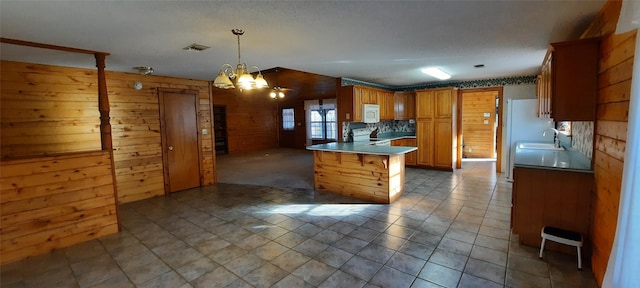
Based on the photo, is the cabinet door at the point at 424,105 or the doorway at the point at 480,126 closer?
the cabinet door at the point at 424,105

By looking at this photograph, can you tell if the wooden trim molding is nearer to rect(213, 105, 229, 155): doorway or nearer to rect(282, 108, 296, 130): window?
rect(213, 105, 229, 155): doorway

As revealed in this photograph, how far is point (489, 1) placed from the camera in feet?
6.77

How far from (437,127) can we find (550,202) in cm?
403

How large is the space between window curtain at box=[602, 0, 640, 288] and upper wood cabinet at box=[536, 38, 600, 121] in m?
0.96

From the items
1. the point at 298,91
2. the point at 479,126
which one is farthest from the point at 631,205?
the point at 298,91

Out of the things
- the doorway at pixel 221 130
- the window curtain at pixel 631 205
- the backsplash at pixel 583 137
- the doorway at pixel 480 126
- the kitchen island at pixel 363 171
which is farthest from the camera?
the doorway at pixel 221 130

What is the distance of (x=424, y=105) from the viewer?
6609mm

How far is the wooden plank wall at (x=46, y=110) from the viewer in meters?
3.53

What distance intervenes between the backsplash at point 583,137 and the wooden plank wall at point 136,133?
5.71 meters

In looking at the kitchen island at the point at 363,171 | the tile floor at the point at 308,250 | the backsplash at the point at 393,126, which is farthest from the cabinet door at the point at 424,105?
the tile floor at the point at 308,250

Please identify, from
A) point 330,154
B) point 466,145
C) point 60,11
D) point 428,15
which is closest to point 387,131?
point 466,145

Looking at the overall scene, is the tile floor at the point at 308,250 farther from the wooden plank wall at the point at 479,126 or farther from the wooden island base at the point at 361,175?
the wooden plank wall at the point at 479,126

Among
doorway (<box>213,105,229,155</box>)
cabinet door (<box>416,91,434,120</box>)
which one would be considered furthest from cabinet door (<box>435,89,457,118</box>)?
doorway (<box>213,105,229,155</box>)

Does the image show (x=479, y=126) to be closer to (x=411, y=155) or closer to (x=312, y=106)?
(x=411, y=155)
